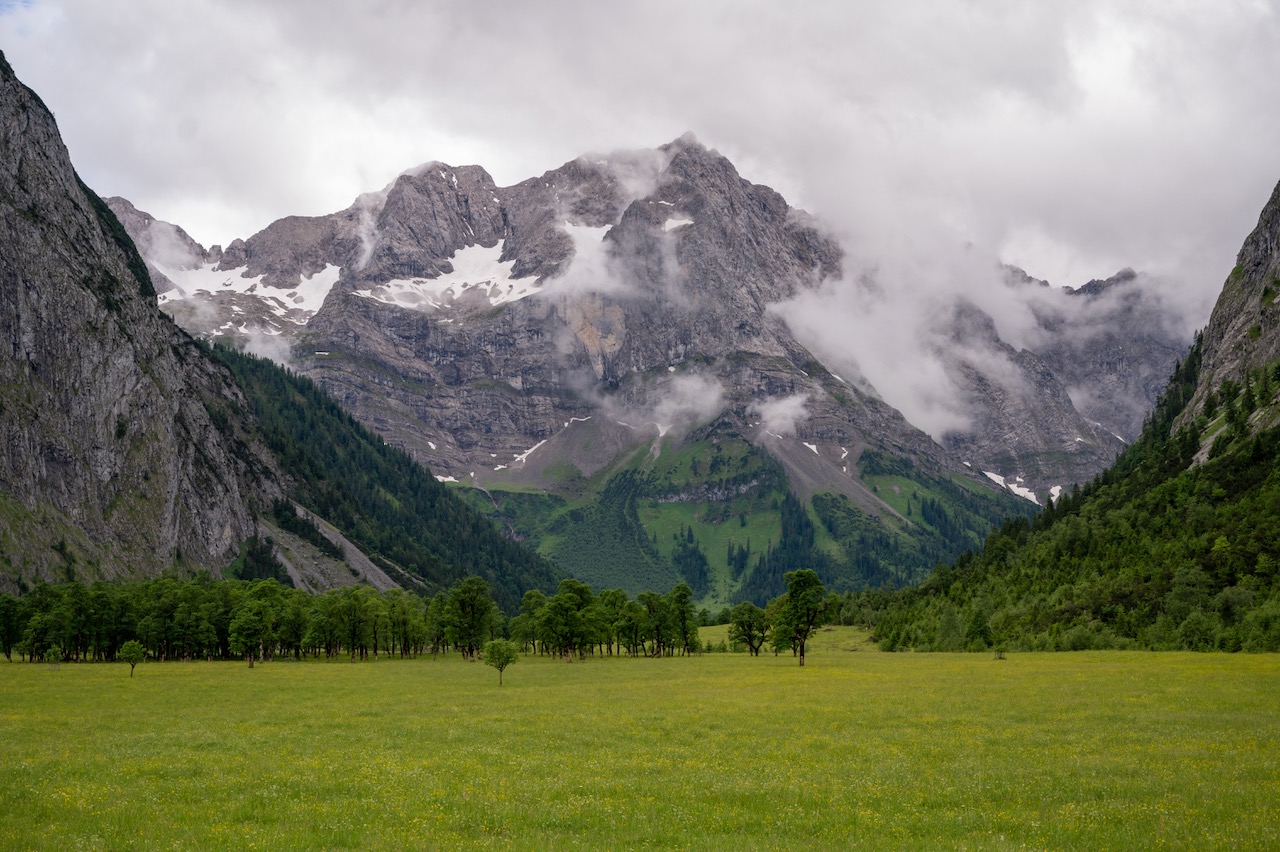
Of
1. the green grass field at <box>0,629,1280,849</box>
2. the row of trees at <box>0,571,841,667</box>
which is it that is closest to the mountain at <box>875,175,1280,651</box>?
the row of trees at <box>0,571,841,667</box>

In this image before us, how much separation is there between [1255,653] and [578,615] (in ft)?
267

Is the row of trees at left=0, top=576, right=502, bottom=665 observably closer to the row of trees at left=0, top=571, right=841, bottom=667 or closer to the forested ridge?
the row of trees at left=0, top=571, right=841, bottom=667

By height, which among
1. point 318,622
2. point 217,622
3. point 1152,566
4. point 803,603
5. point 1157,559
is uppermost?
point 1157,559

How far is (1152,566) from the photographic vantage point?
121m

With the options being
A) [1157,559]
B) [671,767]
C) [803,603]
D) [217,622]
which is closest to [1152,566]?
[1157,559]

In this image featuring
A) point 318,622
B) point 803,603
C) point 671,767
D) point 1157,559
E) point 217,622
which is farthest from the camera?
point 217,622

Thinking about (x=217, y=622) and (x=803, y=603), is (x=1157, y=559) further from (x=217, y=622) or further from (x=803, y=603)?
(x=217, y=622)

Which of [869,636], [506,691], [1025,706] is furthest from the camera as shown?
[869,636]

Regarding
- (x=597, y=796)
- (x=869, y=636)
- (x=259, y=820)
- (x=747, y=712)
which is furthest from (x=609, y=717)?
(x=869, y=636)

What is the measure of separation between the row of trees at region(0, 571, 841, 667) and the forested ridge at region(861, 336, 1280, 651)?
30.1 meters

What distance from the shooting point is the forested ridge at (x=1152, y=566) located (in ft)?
338

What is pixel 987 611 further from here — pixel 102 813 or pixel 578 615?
pixel 102 813

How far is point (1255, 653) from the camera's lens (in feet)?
281

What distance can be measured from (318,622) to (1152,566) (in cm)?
12247
